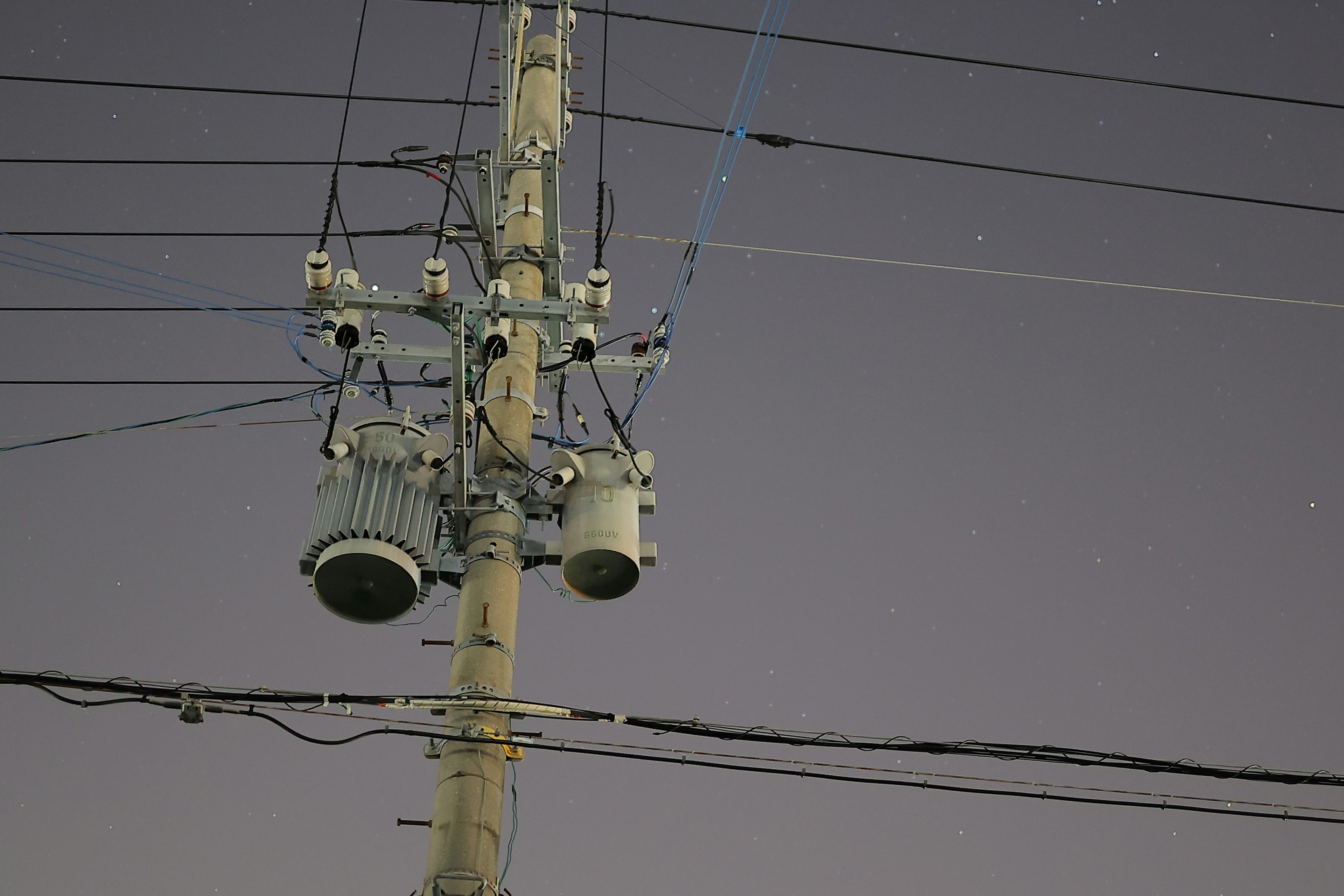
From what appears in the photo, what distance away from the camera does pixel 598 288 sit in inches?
305

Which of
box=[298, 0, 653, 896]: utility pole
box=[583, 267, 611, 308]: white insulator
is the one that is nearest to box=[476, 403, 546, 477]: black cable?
box=[298, 0, 653, 896]: utility pole

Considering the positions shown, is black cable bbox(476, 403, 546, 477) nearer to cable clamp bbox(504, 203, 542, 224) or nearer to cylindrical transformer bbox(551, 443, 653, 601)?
cylindrical transformer bbox(551, 443, 653, 601)

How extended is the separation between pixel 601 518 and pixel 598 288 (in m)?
1.33

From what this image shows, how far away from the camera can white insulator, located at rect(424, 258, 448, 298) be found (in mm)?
7684

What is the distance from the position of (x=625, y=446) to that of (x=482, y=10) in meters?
4.67

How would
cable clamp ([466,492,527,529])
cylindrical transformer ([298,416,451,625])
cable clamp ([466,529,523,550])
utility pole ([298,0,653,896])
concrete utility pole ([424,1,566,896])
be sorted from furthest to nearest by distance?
cable clamp ([466,492,527,529]) < cable clamp ([466,529,523,550]) < cylindrical transformer ([298,416,451,625]) < utility pole ([298,0,653,896]) < concrete utility pole ([424,1,566,896])

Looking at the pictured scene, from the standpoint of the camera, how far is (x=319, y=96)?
35.9 feet

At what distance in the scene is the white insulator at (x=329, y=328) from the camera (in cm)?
785

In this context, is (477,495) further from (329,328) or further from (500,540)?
(329,328)

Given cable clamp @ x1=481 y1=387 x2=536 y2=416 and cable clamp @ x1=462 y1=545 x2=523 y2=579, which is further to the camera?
cable clamp @ x1=481 y1=387 x2=536 y2=416

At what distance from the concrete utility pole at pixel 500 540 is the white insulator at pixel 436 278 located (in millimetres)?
468

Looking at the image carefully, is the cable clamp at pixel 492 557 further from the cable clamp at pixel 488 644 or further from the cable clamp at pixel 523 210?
the cable clamp at pixel 523 210

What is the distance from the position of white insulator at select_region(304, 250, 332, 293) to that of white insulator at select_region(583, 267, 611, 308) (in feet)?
4.85

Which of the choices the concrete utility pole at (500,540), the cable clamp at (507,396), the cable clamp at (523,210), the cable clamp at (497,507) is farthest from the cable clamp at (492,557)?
the cable clamp at (523,210)
